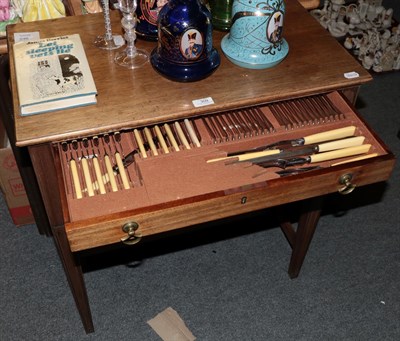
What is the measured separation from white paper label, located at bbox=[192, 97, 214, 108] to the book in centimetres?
22

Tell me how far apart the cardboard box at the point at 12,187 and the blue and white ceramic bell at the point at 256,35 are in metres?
0.76

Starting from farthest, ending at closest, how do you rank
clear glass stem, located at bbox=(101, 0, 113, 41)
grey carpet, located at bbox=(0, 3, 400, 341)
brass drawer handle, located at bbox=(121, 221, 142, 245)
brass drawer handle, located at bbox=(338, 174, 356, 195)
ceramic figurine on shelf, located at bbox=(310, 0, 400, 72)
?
ceramic figurine on shelf, located at bbox=(310, 0, 400, 72) < grey carpet, located at bbox=(0, 3, 400, 341) < clear glass stem, located at bbox=(101, 0, 113, 41) < brass drawer handle, located at bbox=(338, 174, 356, 195) < brass drawer handle, located at bbox=(121, 221, 142, 245)

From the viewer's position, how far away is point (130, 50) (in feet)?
4.12

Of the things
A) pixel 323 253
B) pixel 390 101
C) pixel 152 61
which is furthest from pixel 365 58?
pixel 152 61

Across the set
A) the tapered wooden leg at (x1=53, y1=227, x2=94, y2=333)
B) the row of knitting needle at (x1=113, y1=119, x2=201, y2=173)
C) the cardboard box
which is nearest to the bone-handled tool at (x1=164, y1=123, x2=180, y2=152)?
the row of knitting needle at (x1=113, y1=119, x2=201, y2=173)

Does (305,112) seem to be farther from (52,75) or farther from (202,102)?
(52,75)

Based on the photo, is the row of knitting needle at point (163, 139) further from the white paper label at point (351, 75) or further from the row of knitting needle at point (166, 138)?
the white paper label at point (351, 75)

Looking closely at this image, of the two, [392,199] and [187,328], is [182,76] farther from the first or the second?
[392,199]

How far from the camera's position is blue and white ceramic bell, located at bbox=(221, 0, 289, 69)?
3.83ft

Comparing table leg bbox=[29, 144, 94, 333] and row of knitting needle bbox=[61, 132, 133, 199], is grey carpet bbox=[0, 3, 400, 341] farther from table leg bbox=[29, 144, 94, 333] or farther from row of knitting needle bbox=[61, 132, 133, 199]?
row of knitting needle bbox=[61, 132, 133, 199]

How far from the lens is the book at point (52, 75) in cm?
111

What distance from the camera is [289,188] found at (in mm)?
1114

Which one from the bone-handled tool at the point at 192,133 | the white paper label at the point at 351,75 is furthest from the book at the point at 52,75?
the white paper label at the point at 351,75

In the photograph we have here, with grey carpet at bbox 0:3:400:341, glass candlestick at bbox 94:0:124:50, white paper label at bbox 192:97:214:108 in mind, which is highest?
glass candlestick at bbox 94:0:124:50
